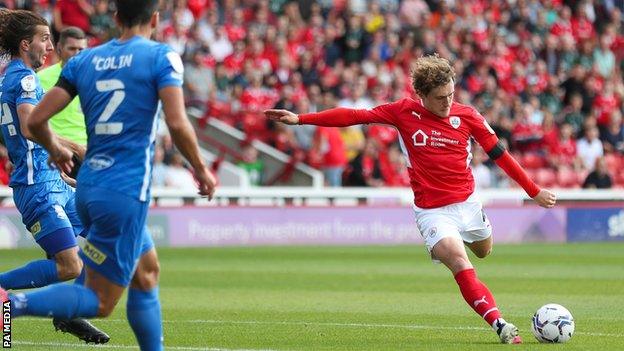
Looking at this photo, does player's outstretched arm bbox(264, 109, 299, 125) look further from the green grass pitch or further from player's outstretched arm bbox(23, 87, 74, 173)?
player's outstretched arm bbox(23, 87, 74, 173)

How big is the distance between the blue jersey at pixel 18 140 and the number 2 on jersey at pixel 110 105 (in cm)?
227

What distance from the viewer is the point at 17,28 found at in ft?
30.1

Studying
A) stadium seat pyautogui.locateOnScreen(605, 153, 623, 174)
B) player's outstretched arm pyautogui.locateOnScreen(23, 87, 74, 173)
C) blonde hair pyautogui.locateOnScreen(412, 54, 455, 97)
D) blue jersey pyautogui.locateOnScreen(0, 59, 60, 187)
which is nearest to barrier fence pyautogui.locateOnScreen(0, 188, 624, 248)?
stadium seat pyautogui.locateOnScreen(605, 153, 623, 174)

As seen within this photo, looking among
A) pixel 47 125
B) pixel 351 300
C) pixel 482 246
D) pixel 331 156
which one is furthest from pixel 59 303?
pixel 331 156

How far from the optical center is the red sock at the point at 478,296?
367 inches

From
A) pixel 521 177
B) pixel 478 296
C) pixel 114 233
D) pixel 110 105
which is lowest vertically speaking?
pixel 478 296

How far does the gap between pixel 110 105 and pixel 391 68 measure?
819 inches

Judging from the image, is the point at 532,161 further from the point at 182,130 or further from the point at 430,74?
the point at 182,130

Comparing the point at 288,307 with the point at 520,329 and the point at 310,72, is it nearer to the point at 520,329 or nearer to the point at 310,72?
the point at 520,329

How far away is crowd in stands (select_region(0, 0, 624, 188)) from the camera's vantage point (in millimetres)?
24781

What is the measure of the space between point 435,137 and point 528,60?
20.5 m

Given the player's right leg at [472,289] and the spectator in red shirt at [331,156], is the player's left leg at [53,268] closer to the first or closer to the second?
the player's right leg at [472,289]

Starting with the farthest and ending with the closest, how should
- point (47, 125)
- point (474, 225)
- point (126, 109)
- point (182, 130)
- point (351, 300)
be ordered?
point (351, 300), point (474, 225), point (47, 125), point (126, 109), point (182, 130)

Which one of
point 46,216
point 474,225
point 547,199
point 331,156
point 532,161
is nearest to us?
point 46,216
